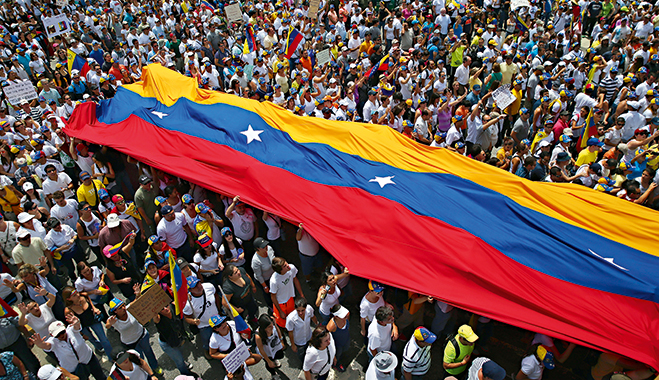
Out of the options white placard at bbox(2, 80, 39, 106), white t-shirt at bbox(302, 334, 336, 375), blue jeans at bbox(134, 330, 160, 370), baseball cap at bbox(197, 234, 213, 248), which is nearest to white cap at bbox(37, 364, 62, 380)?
blue jeans at bbox(134, 330, 160, 370)

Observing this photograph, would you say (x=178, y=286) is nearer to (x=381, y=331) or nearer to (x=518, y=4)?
(x=381, y=331)

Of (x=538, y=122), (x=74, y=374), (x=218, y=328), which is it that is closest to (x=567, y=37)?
(x=538, y=122)

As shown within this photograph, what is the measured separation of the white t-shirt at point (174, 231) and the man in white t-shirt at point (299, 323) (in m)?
2.28

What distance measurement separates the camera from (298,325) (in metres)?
5.02

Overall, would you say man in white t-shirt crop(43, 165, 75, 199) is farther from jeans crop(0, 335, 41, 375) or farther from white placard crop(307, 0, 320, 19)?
white placard crop(307, 0, 320, 19)

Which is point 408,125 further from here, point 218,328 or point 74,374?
point 74,374

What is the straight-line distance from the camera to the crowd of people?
4.89 meters

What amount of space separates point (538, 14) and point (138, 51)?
1201cm

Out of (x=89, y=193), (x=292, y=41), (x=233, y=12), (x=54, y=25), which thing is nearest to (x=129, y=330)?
(x=89, y=193)

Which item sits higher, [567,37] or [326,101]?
[567,37]

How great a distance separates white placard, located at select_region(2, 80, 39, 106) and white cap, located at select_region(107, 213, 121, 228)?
5.32 m

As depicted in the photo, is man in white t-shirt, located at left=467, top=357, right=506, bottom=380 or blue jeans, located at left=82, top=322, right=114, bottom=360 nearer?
man in white t-shirt, located at left=467, top=357, right=506, bottom=380

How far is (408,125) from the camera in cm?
799

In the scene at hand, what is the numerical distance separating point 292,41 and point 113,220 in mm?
7327
